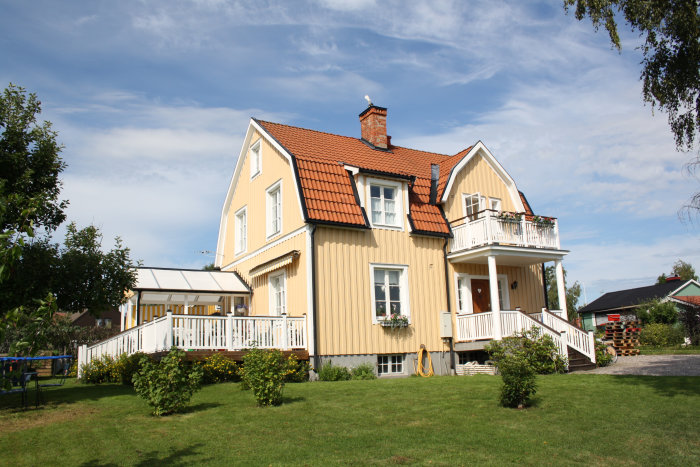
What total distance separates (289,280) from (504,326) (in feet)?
23.0

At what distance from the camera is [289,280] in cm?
1839

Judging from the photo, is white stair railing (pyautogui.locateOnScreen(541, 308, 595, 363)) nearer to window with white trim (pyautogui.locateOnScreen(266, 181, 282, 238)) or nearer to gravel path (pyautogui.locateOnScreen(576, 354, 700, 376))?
gravel path (pyautogui.locateOnScreen(576, 354, 700, 376))

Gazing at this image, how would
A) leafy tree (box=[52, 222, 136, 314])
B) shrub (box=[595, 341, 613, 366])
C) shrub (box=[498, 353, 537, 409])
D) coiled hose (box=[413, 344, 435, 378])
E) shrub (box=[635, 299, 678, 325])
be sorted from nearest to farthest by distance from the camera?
shrub (box=[498, 353, 537, 409]), leafy tree (box=[52, 222, 136, 314]), shrub (box=[595, 341, 613, 366]), coiled hose (box=[413, 344, 435, 378]), shrub (box=[635, 299, 678, 325])

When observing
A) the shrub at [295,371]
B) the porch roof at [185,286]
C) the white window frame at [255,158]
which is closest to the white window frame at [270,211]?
the white window frame at [255,158]

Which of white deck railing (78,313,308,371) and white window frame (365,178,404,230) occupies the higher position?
white window frame (365,178,404,230)

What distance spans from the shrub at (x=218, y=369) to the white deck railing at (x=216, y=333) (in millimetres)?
482

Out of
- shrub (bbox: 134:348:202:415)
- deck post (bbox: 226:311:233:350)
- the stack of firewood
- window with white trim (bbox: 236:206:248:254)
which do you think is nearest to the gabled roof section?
the stack of firewood

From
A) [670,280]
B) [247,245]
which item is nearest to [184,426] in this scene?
[247,245]

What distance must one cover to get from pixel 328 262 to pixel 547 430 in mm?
9599

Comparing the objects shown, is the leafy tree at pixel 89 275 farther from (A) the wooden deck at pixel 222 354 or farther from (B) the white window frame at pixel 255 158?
(B) the white window frame at pixel 255 158

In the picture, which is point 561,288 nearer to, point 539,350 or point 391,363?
point 539,350

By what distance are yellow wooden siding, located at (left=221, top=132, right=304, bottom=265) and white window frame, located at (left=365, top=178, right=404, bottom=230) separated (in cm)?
239

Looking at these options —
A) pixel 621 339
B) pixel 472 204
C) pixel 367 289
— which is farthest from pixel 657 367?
pixel 367 289

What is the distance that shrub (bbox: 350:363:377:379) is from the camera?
659 inches
